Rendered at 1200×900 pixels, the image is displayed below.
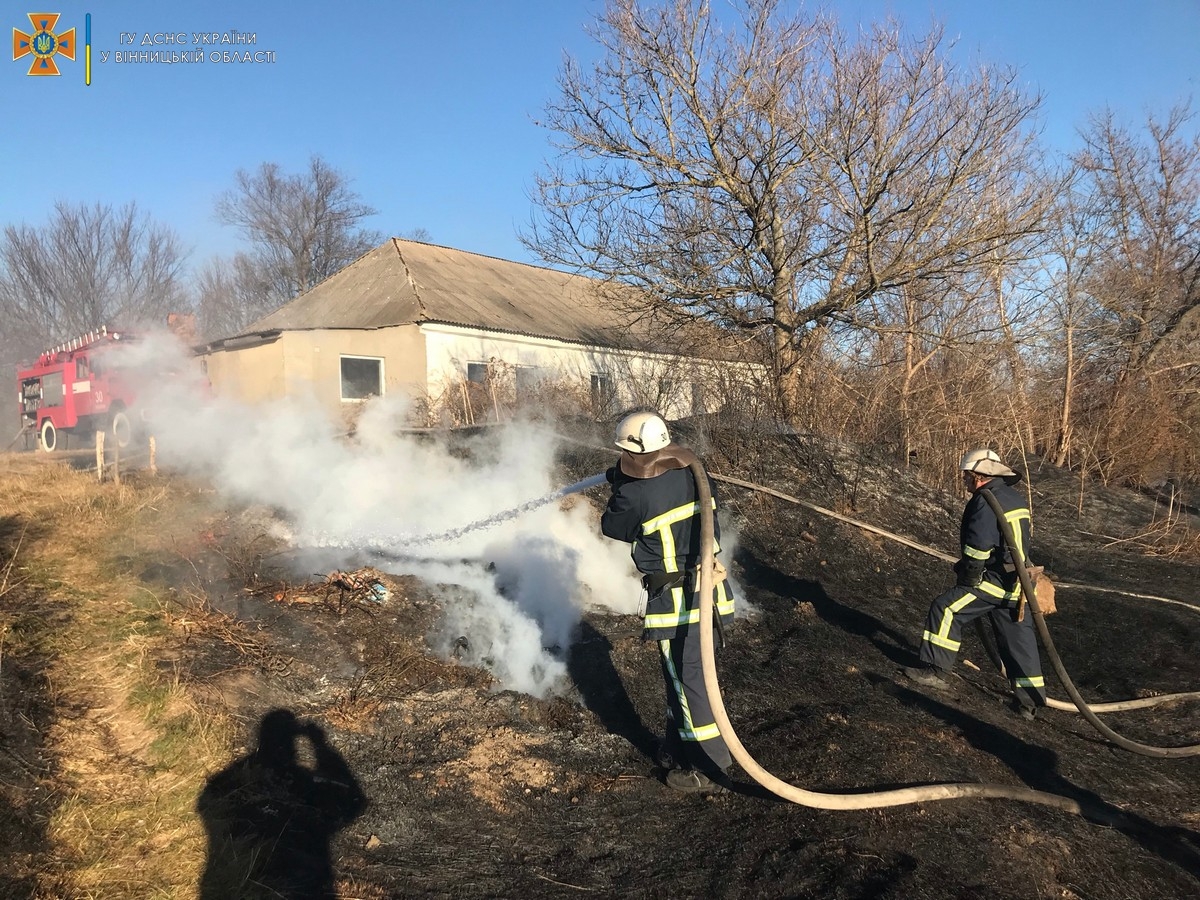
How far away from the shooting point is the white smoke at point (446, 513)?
595 cm

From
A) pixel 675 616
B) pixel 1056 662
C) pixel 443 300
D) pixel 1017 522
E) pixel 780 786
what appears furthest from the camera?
pixel 443 300

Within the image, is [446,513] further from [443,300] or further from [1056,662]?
[443,300]

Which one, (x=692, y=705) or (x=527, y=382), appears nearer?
(x=692, y=705)

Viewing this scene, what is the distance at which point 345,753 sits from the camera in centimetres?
408

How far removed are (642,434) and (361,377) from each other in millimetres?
14564

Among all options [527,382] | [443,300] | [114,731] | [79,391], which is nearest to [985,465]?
[114,731]

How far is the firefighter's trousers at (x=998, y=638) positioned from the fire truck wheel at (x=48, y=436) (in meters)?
20.9

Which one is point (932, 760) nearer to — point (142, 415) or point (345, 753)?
point (345, 753)

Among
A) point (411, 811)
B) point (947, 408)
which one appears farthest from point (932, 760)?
point (947, 408)

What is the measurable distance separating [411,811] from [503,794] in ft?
1.54

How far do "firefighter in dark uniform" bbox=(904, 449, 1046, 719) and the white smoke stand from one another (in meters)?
2.67

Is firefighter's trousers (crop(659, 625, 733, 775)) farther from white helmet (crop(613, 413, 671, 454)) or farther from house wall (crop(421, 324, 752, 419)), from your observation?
Result: house wall (crop(421, 324, 752, 419))

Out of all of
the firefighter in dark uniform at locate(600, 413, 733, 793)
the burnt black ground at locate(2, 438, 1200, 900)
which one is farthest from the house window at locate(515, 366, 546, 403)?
the firefighter in dark uniform at locate(600, 413, 733, 793)

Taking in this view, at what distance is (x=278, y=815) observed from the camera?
3486 millimetres
